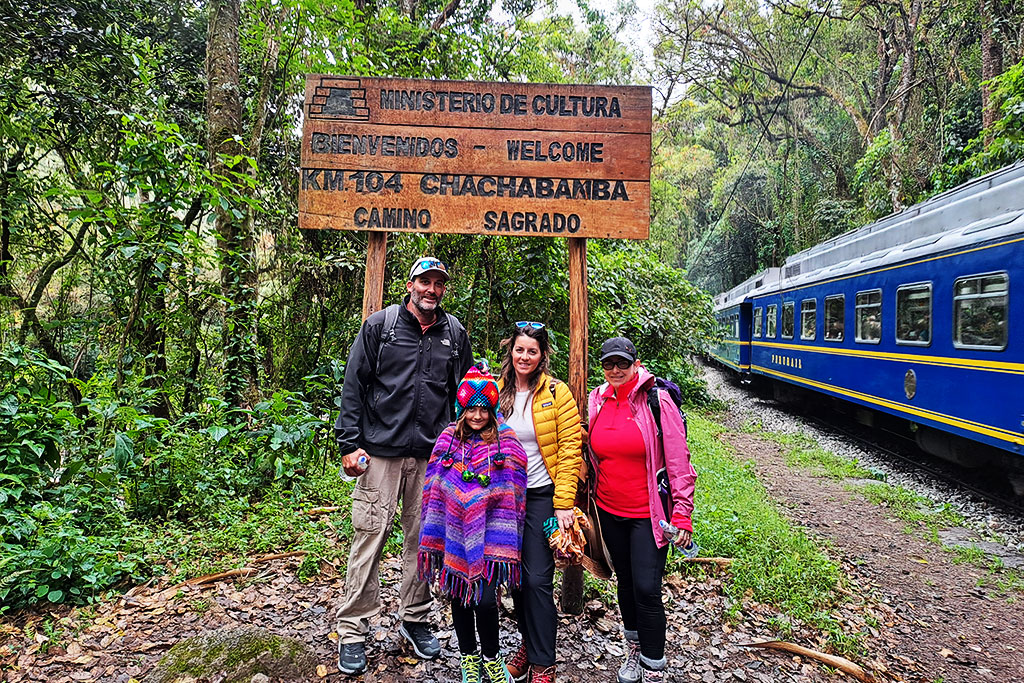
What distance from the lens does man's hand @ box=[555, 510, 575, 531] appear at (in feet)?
9.37

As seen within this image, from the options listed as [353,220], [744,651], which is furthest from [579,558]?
[353,220]

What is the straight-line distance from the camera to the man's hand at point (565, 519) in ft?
9.37

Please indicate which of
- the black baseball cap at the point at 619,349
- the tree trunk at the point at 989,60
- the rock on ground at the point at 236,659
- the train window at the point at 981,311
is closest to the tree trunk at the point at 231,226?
the rock on ground at the point at 236,659

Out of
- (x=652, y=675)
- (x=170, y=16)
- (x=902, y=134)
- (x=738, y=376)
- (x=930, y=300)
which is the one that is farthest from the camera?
(x=738, y=376)

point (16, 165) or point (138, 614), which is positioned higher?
point (16, 165)

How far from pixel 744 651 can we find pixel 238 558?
331 cm

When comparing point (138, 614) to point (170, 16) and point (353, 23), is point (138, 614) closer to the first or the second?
point (353, 23)

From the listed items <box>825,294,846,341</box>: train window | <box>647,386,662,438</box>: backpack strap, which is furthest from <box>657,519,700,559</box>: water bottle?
<box>825,294,846,341</box>: train window

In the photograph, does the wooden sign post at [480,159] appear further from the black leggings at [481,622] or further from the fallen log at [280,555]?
the fallen log at [280,555]

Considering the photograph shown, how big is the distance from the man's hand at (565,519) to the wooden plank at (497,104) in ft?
7.05

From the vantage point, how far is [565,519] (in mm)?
2857

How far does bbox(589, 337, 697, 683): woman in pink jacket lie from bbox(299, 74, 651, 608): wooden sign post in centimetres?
53

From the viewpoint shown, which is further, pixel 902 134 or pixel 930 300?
pixel 902 134

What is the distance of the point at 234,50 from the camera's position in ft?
20.8
